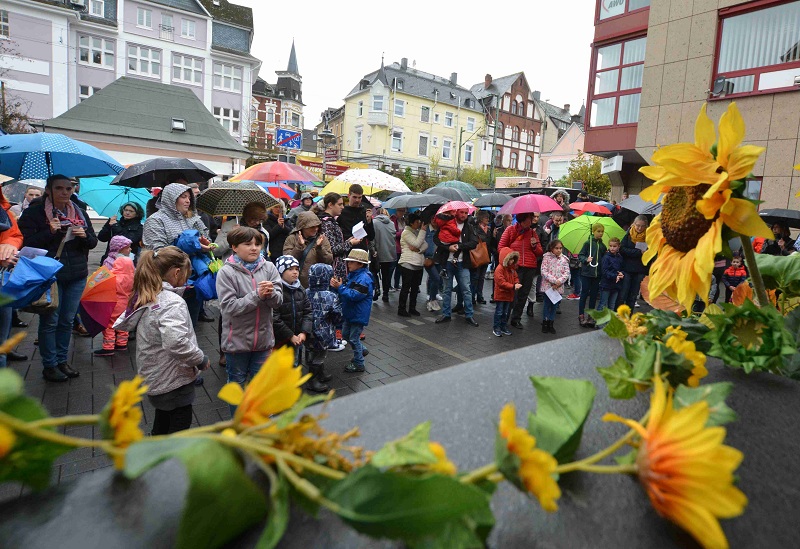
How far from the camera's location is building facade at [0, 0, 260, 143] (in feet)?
108

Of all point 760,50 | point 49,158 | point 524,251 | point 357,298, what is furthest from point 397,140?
point 49,158

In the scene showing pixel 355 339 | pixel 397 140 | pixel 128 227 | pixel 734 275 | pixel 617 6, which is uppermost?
pixel 397 140

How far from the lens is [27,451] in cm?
52

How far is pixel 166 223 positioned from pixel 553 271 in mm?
6019

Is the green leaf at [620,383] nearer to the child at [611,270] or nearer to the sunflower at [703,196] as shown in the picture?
the sunflower at [703,196]

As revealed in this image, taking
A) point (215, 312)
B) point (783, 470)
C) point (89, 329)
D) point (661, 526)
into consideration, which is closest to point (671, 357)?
point (783, 470)

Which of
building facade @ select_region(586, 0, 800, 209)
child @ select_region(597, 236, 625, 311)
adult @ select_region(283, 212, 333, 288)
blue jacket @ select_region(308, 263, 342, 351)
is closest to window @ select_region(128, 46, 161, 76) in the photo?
building facade @ select_region(586, 0, 800, 209)

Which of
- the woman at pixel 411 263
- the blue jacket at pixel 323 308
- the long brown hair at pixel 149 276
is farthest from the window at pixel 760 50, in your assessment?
the long brown hair at pixel 149 276

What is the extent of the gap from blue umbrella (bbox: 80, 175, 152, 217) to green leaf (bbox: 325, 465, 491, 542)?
10.1m

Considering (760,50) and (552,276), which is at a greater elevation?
(760,50)

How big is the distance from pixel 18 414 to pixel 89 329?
6.10 metres

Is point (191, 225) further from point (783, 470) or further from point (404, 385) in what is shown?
point (783, 470)

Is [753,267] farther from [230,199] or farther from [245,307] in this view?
[230,199]

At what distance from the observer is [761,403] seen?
0.95 meters
